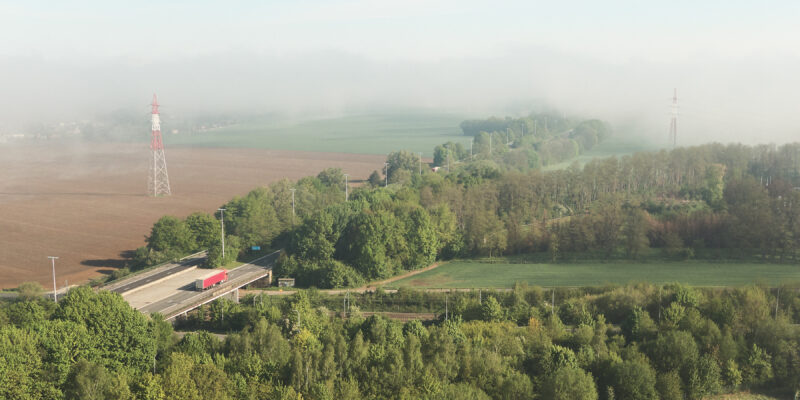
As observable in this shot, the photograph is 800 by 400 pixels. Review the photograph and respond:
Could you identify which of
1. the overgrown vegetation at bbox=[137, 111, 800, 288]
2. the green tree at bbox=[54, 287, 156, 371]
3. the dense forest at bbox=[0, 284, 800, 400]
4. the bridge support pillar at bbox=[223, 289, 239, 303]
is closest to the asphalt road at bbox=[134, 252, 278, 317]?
the bridge support pillar at bbox=[223, 289, 239, 303]

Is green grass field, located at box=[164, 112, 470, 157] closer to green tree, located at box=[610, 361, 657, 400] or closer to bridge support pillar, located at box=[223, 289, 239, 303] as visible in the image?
bridge support pillar, located at box=[223, 289, 239, 303]

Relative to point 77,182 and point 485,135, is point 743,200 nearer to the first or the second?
point 485,135

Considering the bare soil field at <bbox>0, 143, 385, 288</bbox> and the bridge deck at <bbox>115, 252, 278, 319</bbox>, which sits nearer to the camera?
the bridge deck at <bbox>115, 252, 278, 319</bbox>

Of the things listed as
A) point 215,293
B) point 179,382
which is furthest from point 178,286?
point 179,382

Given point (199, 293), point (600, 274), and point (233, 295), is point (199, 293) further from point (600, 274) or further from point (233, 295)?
point (600, 274)

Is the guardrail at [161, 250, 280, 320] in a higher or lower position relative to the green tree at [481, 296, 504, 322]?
lower

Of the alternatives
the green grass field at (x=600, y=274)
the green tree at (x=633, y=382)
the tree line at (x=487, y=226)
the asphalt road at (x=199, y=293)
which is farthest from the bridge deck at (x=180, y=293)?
the green tree at (x=633, y=382)
